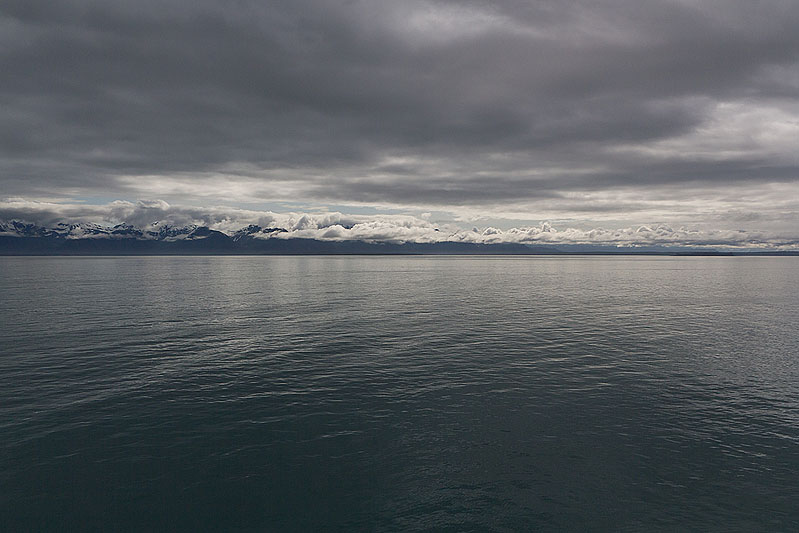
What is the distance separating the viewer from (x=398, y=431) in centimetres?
3094

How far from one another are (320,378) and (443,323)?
119 ft

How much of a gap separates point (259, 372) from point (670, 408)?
38473 mm

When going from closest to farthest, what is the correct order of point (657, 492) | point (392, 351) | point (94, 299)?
point (657, 492), point (392, 351), point (94, 299)

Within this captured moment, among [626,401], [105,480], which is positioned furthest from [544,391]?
[105,480]

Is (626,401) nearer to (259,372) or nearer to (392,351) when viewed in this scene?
(392,351)

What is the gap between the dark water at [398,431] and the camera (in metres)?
22.6

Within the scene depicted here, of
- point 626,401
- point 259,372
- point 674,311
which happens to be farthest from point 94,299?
point 674,311

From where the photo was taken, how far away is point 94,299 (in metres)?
106

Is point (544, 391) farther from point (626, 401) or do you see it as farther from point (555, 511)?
point (555, 511)

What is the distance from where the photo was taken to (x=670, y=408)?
3525cm

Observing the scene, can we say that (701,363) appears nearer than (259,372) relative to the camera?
No

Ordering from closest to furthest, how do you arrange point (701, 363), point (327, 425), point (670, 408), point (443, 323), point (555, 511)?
1. point (555, 511)
2. point (327, 425)
3. point (670, 408)
4. point (701, 363)
5. point (443, 323)

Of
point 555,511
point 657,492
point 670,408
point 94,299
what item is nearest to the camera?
point 555,511

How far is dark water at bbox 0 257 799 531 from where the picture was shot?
889 inches
